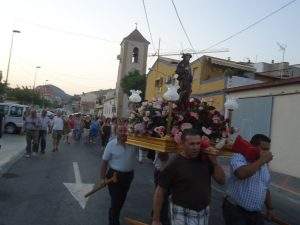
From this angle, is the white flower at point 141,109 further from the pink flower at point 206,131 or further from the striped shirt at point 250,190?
the striped shirt at point 250,190

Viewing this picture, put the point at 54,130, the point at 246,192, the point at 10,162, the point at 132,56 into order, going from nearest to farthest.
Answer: the point at 246,192 < the point at 10,162 < the point at 54,130 < the point at 132,56

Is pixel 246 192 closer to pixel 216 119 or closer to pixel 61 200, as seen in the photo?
pixel 216 119

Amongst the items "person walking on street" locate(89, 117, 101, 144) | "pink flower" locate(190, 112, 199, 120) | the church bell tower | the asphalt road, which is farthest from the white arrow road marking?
the church bell tower

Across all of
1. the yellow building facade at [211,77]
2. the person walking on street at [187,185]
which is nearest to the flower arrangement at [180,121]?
the person walking on street at [187,185]

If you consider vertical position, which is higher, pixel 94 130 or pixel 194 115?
pixel 194 115

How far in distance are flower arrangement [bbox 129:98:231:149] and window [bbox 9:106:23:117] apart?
2651 cm

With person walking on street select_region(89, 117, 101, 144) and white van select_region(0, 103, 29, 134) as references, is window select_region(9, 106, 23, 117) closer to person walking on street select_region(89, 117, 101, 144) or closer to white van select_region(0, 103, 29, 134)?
white van select_region(0, 103, 29, 134)

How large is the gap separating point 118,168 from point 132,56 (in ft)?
223

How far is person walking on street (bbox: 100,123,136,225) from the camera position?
8000 mm

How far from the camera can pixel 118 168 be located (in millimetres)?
7996

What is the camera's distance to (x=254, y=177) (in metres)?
5.88

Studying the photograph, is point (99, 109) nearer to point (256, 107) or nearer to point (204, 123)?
point (256, 107)

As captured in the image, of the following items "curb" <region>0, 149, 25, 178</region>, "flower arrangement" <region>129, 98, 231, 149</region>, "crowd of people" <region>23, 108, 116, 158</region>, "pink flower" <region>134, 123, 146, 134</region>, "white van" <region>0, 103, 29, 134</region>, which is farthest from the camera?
"white van" <region>0, 103, 29, 134</region>

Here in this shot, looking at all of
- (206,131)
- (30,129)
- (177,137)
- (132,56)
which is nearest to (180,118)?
(206,131)
